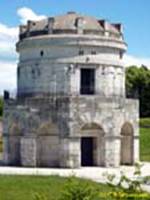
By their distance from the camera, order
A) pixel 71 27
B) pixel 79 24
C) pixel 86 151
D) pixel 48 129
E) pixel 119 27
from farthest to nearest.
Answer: pixel 119 27, pixel 86 151, pixel 71 27, pixel 79 24, pixel 48 129

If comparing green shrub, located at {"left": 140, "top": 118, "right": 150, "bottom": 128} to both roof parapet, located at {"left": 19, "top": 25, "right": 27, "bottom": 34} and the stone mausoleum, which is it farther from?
roof parapet, located at {"left": 19, "top": 25, "right": 27, "bottom": 34}

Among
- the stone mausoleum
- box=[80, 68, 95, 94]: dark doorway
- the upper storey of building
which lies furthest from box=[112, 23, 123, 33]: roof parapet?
box=[80, 68, 95, 94]: dark doorway

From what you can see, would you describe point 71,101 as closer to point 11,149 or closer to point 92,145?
point 92,145

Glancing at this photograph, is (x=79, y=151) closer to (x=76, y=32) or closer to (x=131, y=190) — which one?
(x=76, y=32)

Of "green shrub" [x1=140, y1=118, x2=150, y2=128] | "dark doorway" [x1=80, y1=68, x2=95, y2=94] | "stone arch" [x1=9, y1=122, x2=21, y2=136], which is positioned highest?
"dark doorway" [x1=80, y1=68, x2=95, y2=94]

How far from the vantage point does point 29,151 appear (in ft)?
148

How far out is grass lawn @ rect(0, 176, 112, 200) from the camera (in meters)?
27.0

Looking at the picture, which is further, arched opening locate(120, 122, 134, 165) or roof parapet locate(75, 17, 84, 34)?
arched opening locate(120, 122, 134, 165)

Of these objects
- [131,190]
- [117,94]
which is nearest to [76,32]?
[117,94]

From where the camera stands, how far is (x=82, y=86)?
46.9m

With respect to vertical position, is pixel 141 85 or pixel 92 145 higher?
pixel 141 85

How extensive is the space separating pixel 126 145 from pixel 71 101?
240 inches

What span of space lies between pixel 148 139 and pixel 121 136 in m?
15.3

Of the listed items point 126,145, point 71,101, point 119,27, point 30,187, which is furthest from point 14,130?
point 30,187
